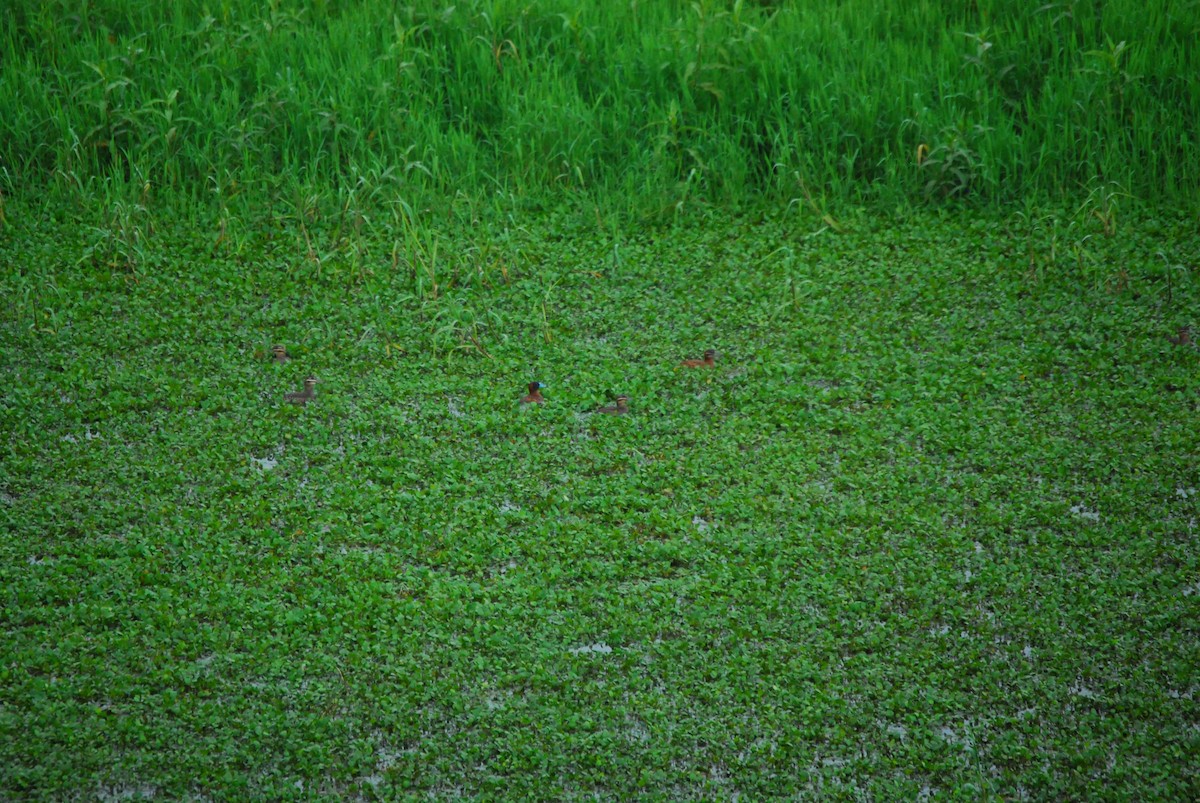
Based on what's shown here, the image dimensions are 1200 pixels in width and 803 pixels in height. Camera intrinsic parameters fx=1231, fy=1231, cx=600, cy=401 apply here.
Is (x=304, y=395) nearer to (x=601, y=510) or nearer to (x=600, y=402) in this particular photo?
(x=600, y=402)

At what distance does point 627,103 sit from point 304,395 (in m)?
2.73

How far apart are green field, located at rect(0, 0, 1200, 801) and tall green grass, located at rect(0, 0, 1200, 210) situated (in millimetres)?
31

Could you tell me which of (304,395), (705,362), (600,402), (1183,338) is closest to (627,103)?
(705,362)

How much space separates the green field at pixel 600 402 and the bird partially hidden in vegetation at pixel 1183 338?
4cm

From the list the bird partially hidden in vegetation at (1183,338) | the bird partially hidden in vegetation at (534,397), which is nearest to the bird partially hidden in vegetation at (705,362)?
the bird partially hidden in vegetation at (534,397)

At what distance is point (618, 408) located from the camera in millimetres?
4809

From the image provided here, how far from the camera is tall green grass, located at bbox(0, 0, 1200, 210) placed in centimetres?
625

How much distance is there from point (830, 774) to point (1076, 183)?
13.2 feet

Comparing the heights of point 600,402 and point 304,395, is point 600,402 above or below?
below

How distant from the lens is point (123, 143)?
21.6ft

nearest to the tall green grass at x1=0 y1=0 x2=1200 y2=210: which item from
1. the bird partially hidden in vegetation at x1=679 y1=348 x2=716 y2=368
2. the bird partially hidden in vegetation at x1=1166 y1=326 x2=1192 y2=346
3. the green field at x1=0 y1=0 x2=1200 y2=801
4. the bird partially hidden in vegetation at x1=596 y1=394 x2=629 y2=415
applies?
the green field at x1=0 y1=0 x2=1200 y2=801

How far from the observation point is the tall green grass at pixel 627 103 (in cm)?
625

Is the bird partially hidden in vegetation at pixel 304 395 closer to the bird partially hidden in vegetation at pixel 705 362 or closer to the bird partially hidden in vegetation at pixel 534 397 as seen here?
the bird partially hidden in vegetation at pixel 534 397

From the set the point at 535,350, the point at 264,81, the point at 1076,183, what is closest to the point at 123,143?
the point at 264,81
